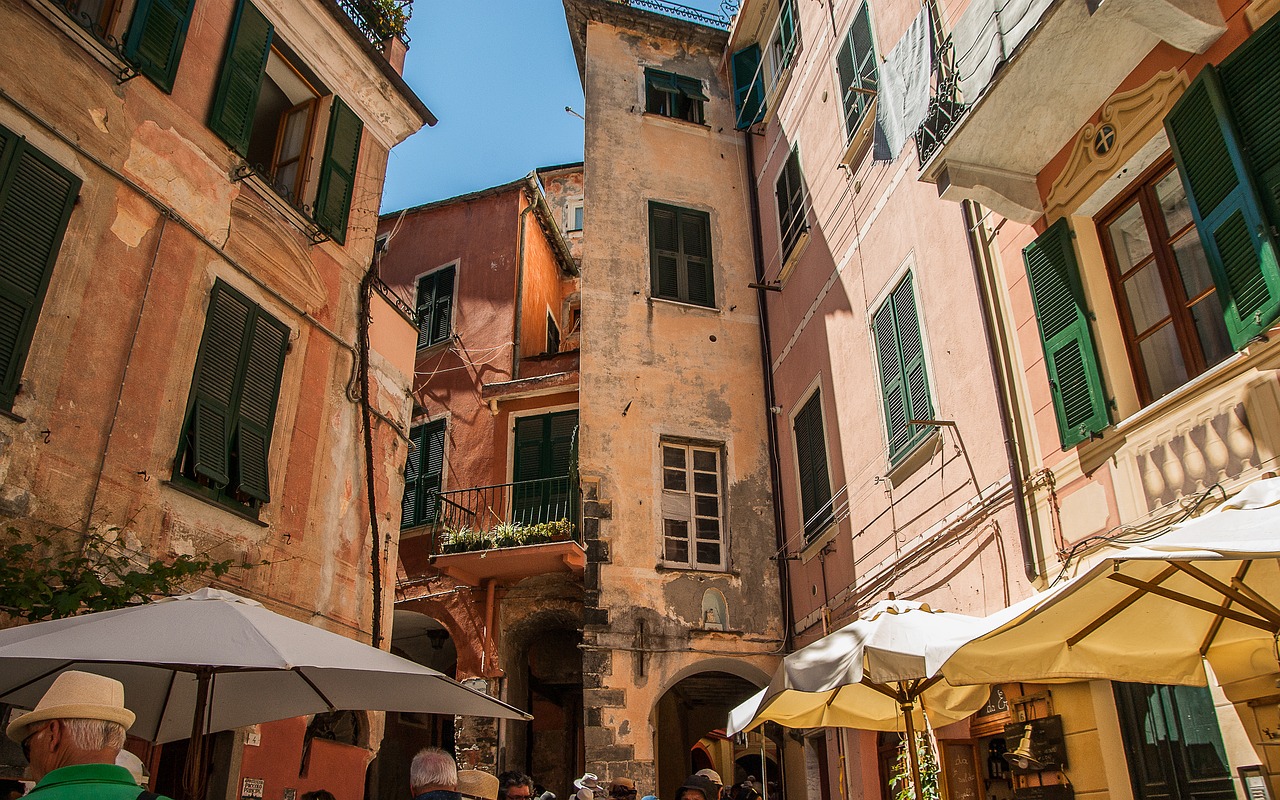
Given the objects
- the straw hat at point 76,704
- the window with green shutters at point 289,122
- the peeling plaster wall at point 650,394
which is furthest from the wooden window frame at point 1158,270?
the window with green shutters at point 289,122

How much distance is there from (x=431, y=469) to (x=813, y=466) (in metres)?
6.78

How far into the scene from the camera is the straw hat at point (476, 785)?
228 inches

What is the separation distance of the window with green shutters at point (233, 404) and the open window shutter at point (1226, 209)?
24.2ft

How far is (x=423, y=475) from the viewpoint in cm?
1584

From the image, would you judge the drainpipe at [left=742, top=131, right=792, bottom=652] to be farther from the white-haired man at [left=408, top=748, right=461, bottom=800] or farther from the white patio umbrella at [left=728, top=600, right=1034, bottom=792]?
the white-haired man at [left=408, top=748, right=461, bottom=800]

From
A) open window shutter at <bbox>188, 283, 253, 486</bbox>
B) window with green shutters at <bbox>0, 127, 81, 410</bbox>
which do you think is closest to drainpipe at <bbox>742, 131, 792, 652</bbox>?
open window shutter at <bbox>188, 283, 253, 486</bbox>

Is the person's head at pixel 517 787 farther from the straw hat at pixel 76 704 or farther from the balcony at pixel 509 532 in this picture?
the balcony at pixel 509 532

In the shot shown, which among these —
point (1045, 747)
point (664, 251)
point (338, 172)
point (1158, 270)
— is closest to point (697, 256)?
point (664, 251)

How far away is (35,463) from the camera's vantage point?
6.48 m

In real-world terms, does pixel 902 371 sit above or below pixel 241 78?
below

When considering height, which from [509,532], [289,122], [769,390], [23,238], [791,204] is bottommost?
[509,532]

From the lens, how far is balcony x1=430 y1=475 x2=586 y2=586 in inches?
517

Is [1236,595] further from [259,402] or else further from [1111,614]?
[259,402]

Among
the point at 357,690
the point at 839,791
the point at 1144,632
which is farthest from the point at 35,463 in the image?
the point at 839,791
